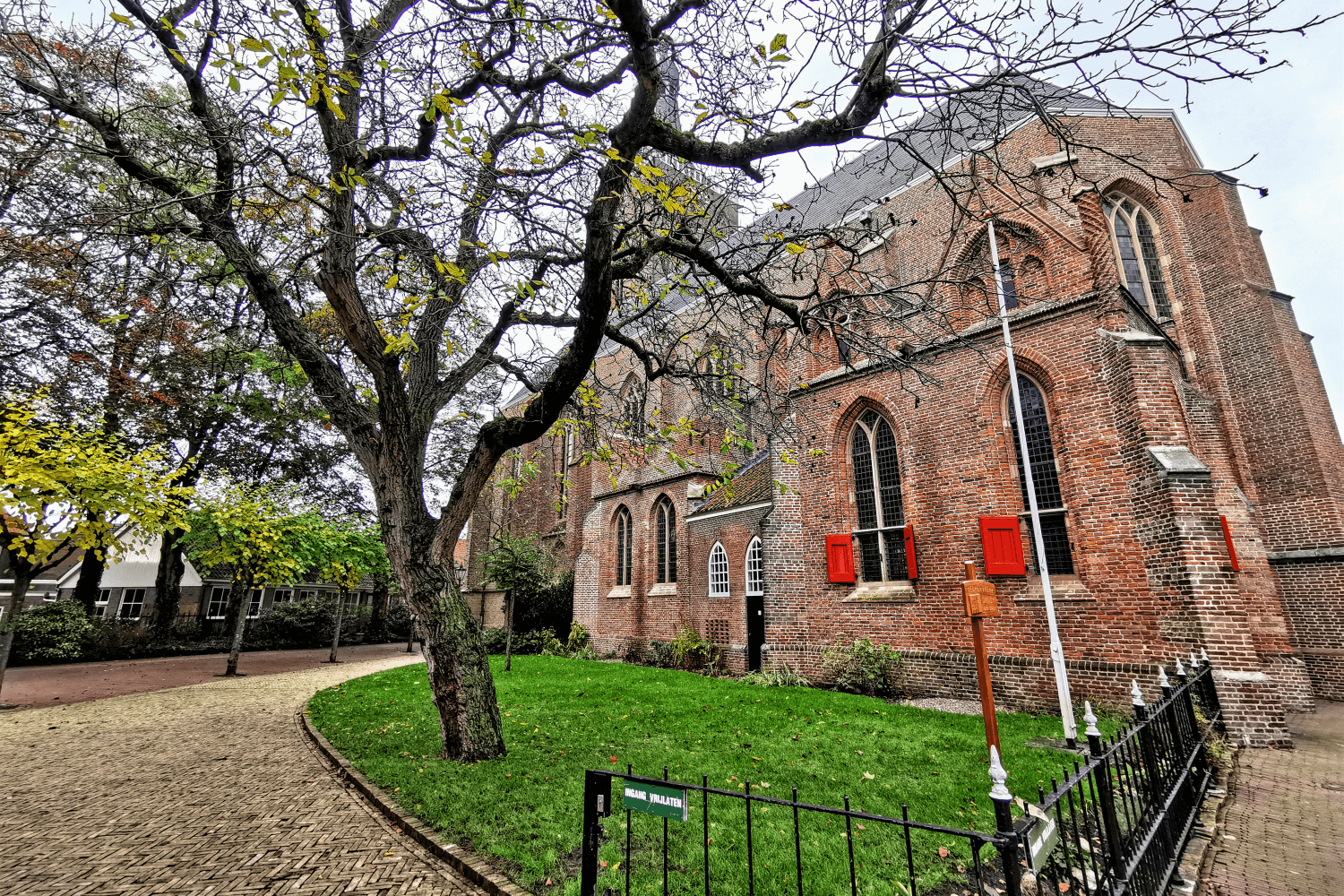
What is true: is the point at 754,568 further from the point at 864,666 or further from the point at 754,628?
the point at 864,666

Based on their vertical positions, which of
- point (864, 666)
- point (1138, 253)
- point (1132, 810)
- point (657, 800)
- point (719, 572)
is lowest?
point (1132, 810)

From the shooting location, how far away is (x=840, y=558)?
1230 centimetres

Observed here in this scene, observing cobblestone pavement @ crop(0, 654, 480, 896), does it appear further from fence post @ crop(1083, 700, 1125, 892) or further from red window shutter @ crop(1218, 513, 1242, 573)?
red window shutter @ crop(1218, 513, 1242, 573)

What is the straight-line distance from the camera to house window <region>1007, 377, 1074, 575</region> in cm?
996

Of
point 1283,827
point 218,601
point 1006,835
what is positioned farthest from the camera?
point 218,601

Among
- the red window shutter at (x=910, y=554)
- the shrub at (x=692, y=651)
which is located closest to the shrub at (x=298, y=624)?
the shrub at (x=692, y=651)

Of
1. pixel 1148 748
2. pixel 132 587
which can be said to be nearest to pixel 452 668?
pixel 1148 748

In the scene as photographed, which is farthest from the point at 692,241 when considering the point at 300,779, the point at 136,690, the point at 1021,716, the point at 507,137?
the point at 136,690

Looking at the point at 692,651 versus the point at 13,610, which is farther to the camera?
the point at 692,651

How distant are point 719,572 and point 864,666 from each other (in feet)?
18.2

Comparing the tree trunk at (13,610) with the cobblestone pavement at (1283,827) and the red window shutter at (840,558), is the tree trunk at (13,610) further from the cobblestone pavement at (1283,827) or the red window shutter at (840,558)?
the cobblestone pavement at (1283,827)

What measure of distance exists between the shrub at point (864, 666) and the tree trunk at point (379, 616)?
81.9ft

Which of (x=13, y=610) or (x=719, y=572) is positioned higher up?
(x=719, y=572)

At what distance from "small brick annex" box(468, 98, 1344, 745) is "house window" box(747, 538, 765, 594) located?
0.22 meters
